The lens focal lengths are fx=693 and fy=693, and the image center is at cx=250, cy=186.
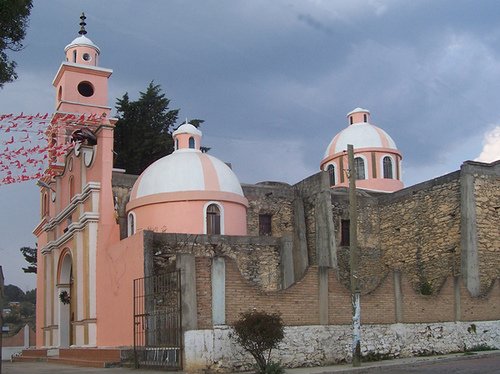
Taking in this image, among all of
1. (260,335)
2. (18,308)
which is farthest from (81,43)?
(18,308)

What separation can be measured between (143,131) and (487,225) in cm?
2408

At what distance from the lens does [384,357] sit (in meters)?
19.4

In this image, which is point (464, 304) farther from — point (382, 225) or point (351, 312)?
point (382, 225)

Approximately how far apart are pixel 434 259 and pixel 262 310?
11247 millimetres

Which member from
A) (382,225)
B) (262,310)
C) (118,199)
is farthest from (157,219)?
(382,225)

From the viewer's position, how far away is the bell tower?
32375 millimetres

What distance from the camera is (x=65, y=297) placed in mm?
29500

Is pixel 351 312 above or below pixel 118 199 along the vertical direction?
below

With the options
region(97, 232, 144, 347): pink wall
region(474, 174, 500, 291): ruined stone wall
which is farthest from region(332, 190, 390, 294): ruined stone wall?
region(97, 232, 144, 347): pink wall

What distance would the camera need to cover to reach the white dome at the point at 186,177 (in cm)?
2473

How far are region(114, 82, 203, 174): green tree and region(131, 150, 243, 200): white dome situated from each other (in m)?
16.1

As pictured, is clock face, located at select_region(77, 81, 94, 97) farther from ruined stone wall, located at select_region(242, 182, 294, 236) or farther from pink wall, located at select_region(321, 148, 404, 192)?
pink wall, located at select_region(321, 148, 404, 192)

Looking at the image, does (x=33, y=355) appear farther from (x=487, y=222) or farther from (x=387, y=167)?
(x=387, y=167)

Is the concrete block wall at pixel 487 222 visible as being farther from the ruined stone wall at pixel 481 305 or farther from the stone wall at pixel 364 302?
the stone wall at pixel 364 302
